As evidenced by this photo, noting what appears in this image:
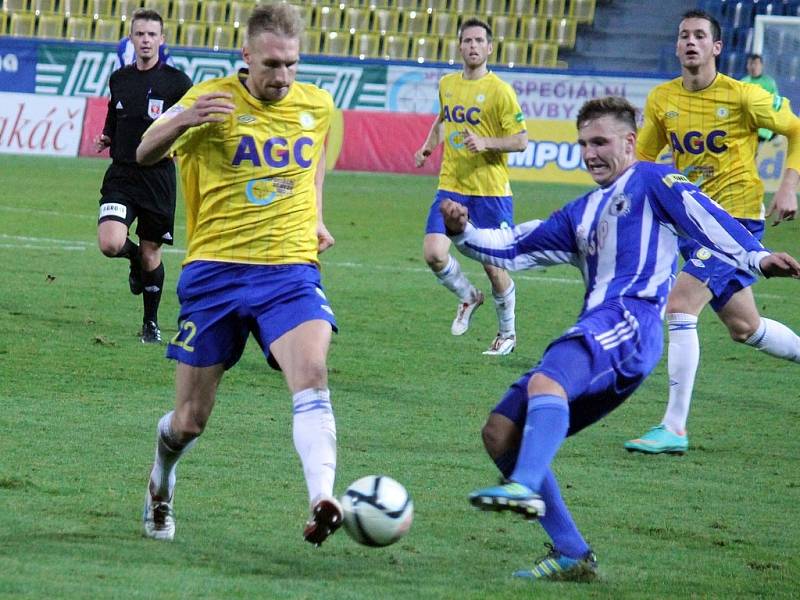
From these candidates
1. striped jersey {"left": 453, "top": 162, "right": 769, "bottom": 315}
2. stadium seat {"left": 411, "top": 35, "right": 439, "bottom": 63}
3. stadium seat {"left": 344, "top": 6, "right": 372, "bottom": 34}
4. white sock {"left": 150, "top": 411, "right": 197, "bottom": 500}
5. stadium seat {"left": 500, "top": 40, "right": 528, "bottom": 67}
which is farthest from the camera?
stadium seat {"left": 344, "top": 6, "right": 372, "bottom": 34}

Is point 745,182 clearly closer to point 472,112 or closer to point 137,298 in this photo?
A: point 472,112

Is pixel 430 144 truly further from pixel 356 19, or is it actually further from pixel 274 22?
pixel 356 19

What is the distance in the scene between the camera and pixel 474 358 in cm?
961

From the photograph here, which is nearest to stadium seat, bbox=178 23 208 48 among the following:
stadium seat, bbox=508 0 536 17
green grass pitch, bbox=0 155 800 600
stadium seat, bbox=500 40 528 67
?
stadium seat, bbox=500 40 528 67

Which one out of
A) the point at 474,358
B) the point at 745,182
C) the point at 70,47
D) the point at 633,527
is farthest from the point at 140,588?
the point at 70,47

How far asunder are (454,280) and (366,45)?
19.7 meters

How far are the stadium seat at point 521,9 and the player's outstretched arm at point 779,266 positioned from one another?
83.5 feet

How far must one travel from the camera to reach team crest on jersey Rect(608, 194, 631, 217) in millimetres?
4824

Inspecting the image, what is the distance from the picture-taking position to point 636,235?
480cm

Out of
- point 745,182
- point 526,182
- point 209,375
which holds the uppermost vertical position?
point 745,182

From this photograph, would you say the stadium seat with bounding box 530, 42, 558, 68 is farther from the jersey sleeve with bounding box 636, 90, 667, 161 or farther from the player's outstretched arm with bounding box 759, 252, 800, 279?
the player's outstretched arm with bounding box 759, 252, 800, 279

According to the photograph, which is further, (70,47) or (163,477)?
(70,47)

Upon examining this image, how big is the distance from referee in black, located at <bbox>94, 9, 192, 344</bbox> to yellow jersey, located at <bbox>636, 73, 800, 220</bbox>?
11.1 feet

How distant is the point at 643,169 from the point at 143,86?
17.6ft
